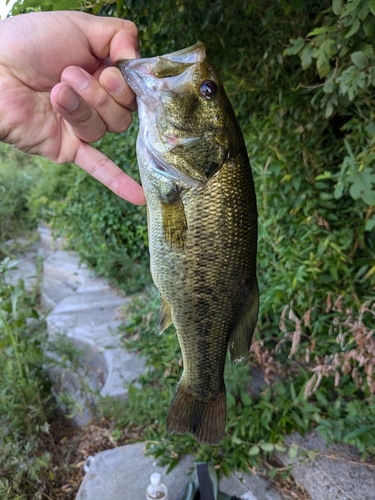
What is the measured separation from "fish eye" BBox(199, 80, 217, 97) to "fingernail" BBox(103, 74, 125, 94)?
292mm

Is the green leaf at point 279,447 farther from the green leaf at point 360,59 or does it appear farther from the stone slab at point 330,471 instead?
the green leaf at point 360,59

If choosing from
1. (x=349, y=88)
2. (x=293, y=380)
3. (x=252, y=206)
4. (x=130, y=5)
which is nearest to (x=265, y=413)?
(x=293, y=380)

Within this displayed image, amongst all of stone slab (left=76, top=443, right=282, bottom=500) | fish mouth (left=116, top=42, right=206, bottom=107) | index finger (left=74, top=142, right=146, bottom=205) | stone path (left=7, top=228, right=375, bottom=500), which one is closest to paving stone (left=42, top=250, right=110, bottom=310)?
stone path (left=7, top=228, right=375, bottom=500)

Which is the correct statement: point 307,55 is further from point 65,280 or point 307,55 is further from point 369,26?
point 65,280

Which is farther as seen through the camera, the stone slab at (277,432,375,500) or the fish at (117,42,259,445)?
the stone slab at (277,432,375,500)

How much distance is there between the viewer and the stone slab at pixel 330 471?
2.31 m

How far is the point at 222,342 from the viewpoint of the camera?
60.5 inches

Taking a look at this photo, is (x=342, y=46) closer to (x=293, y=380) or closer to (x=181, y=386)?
Answer: (x=181, y=386)

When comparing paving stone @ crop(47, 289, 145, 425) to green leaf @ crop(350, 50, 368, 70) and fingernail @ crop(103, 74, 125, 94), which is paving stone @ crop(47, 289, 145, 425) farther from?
green leaf @ crop(350, 50, 368, 70)

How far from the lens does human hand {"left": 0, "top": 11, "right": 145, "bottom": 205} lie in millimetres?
1406

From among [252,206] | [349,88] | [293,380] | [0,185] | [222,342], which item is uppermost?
[349,88]

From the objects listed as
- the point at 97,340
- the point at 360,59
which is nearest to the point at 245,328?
the point at 360,59

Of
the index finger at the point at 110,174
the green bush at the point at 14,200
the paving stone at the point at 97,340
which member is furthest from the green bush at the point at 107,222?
the index finger at the point at 110,174

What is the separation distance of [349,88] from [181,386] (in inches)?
60.2
